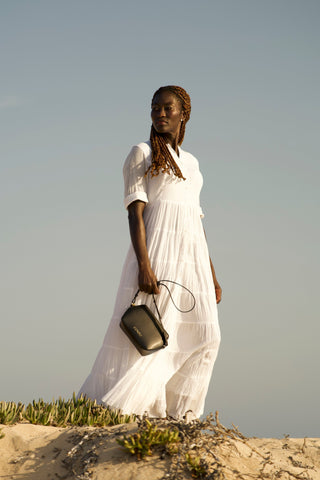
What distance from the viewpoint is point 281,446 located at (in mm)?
6465

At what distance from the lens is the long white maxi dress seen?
19.5 ft

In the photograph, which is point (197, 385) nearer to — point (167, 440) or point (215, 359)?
point (215, 359)

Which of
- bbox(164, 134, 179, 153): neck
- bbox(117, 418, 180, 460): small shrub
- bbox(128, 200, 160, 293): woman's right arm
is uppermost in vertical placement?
bbox(164, 134, 179, 153): neck

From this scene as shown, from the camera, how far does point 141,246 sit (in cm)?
613

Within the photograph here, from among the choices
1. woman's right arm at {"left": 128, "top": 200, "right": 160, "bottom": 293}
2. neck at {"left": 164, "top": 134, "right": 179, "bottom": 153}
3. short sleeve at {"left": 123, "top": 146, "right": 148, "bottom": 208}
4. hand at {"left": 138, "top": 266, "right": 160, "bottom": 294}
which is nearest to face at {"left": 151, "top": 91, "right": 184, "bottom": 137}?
neck at {"left": 164, "top": 134, "right": 179, "bottom": 153}

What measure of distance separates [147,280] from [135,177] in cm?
118

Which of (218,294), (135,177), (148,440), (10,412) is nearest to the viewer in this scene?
(148,440)

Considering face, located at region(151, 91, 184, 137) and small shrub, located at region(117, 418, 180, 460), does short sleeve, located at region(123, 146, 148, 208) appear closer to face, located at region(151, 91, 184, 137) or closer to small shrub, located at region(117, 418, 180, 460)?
face, located at region(151, 91, 184, 137)

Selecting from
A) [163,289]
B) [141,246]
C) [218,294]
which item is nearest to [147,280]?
[163,289]

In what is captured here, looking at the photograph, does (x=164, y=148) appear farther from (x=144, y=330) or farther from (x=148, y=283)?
(x=144, y=330)

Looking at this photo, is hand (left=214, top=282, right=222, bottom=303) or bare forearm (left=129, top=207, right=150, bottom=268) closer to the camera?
bare forearm (left=129, top=207, right=150, bottom=268)

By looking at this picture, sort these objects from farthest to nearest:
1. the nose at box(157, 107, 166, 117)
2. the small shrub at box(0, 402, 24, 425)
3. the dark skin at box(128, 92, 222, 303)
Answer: the nose at box(157, 107, 166, 117) → the dark skin at box(128, 92, 222, 303) → the small shrub at box(0, 402, 24, 425)

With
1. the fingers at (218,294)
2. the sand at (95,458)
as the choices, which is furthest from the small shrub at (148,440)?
the fingers at (218,294)

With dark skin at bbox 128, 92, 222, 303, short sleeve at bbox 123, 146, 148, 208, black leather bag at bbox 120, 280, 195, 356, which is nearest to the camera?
black leather bag at bbox 120, 280, 195, 356
